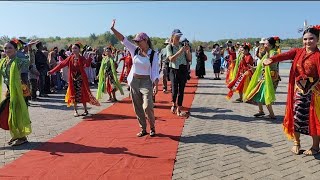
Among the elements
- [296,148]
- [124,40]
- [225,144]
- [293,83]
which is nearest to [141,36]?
[124,40]

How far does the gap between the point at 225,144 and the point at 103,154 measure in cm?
204

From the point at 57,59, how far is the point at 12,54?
31.0 feet

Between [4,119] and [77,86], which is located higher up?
[77,86]

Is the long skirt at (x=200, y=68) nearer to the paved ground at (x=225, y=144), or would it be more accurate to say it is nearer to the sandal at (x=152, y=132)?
the paved ground at (x=225, y=144)

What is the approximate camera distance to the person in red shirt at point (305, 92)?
16.8 feet

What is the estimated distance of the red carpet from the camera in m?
4.71

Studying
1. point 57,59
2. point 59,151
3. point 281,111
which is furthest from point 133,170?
point 57,59

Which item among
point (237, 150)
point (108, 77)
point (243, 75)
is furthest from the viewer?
point (108, 77)

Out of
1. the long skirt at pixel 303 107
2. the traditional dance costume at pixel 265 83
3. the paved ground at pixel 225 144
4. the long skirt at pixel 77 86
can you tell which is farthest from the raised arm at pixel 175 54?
the long skirt at pixel 303 107

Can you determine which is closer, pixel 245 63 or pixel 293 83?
pixel 293 83

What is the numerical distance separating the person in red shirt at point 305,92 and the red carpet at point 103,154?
6.16ft

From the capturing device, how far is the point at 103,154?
5.54 m

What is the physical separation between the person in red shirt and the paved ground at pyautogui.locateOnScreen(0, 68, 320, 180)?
394 millimetres

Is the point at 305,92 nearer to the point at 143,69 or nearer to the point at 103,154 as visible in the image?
the point at 143,69
